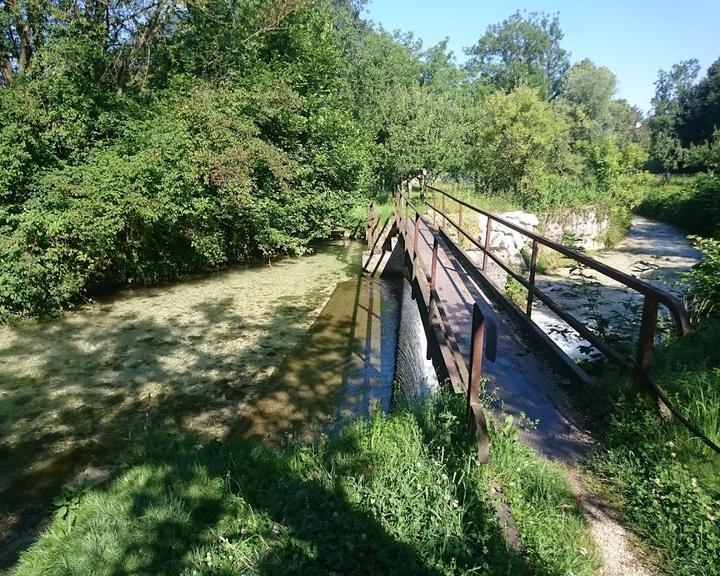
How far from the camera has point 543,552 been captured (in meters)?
2.23

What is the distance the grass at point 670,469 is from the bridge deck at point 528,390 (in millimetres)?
229

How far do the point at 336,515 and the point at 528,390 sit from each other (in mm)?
2011

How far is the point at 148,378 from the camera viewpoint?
24.0ft

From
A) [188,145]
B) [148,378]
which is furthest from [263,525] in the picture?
[188,145]

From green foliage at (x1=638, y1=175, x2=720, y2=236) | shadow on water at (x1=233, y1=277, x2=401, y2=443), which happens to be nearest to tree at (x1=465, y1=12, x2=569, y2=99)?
green foliage at (x1=638, y1=175, x2=720, y2=236)

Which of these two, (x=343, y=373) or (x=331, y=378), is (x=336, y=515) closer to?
(x=331, y=378)

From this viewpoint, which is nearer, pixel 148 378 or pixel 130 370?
pixel 148 378

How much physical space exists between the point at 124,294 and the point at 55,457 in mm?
7054

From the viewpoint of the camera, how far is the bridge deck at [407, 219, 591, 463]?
10.3ft

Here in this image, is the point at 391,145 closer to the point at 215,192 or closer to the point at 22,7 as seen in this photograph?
the point at 215,192

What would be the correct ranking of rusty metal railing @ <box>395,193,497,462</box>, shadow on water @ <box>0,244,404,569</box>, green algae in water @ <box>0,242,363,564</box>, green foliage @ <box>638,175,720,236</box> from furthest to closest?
green foliage @ <box>638,175,720,236</box> → green algae in water @ <box>0,242,363,564</box> → shadow on water @ <box>0,244,404,569</box> → rusty metal railing @ <box>395,193,497,462</box>

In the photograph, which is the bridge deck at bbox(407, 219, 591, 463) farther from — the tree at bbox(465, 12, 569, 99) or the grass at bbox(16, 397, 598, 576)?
the tree at bbox(465, 12, 569, 99)

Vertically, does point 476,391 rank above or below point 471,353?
below

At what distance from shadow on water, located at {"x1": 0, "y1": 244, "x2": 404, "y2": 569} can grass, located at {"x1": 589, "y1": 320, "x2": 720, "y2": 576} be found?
9.36ft
